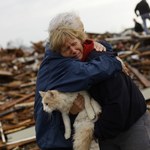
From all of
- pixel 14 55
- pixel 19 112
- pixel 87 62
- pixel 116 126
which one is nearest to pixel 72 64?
pixel 87 62

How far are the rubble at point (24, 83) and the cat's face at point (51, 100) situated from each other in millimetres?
4127

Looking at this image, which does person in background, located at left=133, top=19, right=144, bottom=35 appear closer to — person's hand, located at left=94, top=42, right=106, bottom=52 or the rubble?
the rubble

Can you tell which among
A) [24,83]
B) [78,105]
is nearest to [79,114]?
[78,105]

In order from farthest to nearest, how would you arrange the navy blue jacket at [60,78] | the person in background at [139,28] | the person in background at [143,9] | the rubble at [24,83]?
the person in background at [139,28], the person in background at [143,9], the rubble at [24,83], the navy blue jacket at [60,78]

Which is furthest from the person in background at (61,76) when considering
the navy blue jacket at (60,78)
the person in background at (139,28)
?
the person in background at (139,28)

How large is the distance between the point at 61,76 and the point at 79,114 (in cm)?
34

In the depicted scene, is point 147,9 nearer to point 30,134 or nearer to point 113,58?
point 30,134

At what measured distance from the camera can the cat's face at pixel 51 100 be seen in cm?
316

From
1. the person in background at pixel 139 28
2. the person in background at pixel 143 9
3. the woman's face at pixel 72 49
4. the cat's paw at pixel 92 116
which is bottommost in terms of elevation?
the person in background at pixel 139 28

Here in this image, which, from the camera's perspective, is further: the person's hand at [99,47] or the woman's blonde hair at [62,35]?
the person's hand at [99,47]

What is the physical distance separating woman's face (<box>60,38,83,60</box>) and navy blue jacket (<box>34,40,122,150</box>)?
48 mm

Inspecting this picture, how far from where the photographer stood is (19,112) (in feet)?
31.6

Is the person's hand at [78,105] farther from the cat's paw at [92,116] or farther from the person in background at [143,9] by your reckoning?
the person in background at [143,9]

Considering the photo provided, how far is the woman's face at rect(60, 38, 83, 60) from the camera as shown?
316cm
